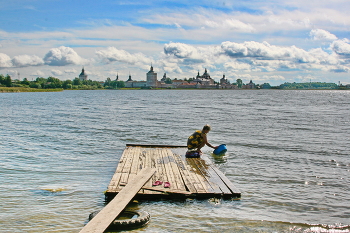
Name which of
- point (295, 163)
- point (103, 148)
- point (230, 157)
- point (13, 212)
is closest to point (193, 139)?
point (230, 157)

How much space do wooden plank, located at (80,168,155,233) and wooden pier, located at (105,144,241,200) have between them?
24 cm

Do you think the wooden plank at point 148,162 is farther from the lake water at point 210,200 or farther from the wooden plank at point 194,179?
the wooden plank at point 194,179

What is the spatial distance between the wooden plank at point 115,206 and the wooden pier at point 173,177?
0.24 meters

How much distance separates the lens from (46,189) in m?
10.4

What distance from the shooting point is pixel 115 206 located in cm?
766

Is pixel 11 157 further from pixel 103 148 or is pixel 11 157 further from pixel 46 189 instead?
pixel 46 189

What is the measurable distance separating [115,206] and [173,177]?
309 centimetres

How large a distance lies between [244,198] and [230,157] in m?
Answer: 6.17

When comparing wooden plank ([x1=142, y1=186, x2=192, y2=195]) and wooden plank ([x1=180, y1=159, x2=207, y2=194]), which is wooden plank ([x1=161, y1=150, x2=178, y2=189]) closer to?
wooden plank ([x1=142, y1=186, x2=192, y2=195])

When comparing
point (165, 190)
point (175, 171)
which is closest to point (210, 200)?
point (165, 190)

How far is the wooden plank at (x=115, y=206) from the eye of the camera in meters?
6.68

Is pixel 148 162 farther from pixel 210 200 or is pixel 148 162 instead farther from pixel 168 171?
pixel 210 200

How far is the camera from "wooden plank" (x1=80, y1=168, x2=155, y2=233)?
668cm

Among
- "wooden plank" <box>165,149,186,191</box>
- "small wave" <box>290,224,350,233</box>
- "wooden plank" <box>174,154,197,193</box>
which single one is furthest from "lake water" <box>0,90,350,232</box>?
"wooden plank" <box>165,149,186,191</box>
